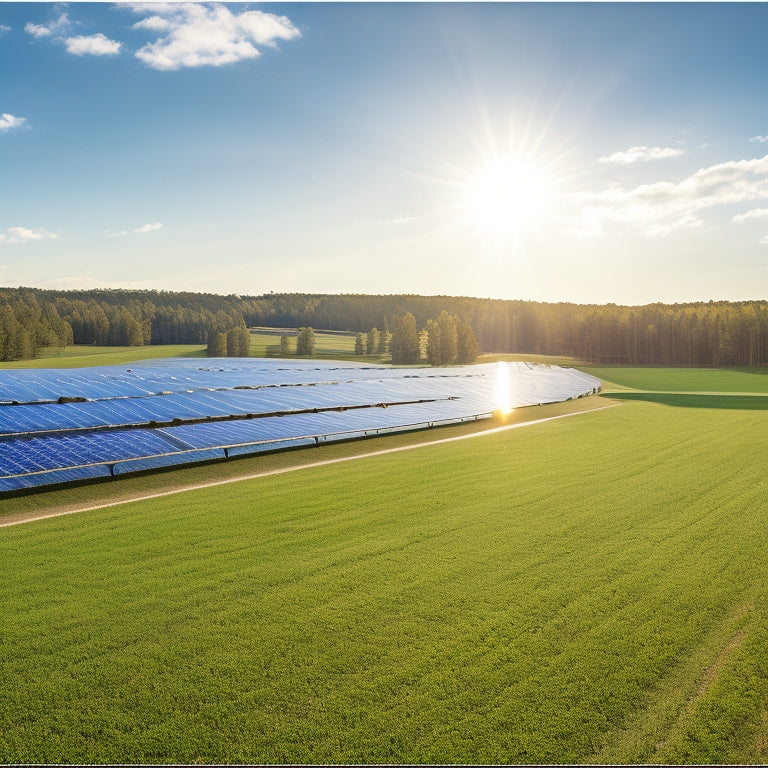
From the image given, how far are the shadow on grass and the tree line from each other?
52145 millimetres

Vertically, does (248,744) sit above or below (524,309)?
below

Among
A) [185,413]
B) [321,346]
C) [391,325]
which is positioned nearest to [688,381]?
[185,413]

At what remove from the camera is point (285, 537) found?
12898mm

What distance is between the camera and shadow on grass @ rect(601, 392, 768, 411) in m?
45.8

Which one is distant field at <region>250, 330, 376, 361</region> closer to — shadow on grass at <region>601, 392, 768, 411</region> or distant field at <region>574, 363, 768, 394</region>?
distant field at <region>574, 363, 768, 394</region>

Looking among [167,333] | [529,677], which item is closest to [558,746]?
[529,677]

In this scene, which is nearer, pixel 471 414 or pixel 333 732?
pixel 333 732

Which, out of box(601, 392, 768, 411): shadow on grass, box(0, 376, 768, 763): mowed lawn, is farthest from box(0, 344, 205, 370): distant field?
box(0, 376, 768, 763): mowed lawn

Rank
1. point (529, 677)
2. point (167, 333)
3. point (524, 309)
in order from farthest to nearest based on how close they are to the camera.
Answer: point (524, 309) < point (167, 333) < point (529, 677)

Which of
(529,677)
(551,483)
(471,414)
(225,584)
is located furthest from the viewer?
(471,414)

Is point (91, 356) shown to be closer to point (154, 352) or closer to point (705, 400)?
point (154, 352)

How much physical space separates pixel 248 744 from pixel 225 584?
4298mm

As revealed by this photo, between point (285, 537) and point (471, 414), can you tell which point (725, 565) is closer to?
point (285, 537)

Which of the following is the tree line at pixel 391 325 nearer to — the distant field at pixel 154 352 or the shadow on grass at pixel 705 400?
the distant field at pixel 154 352
